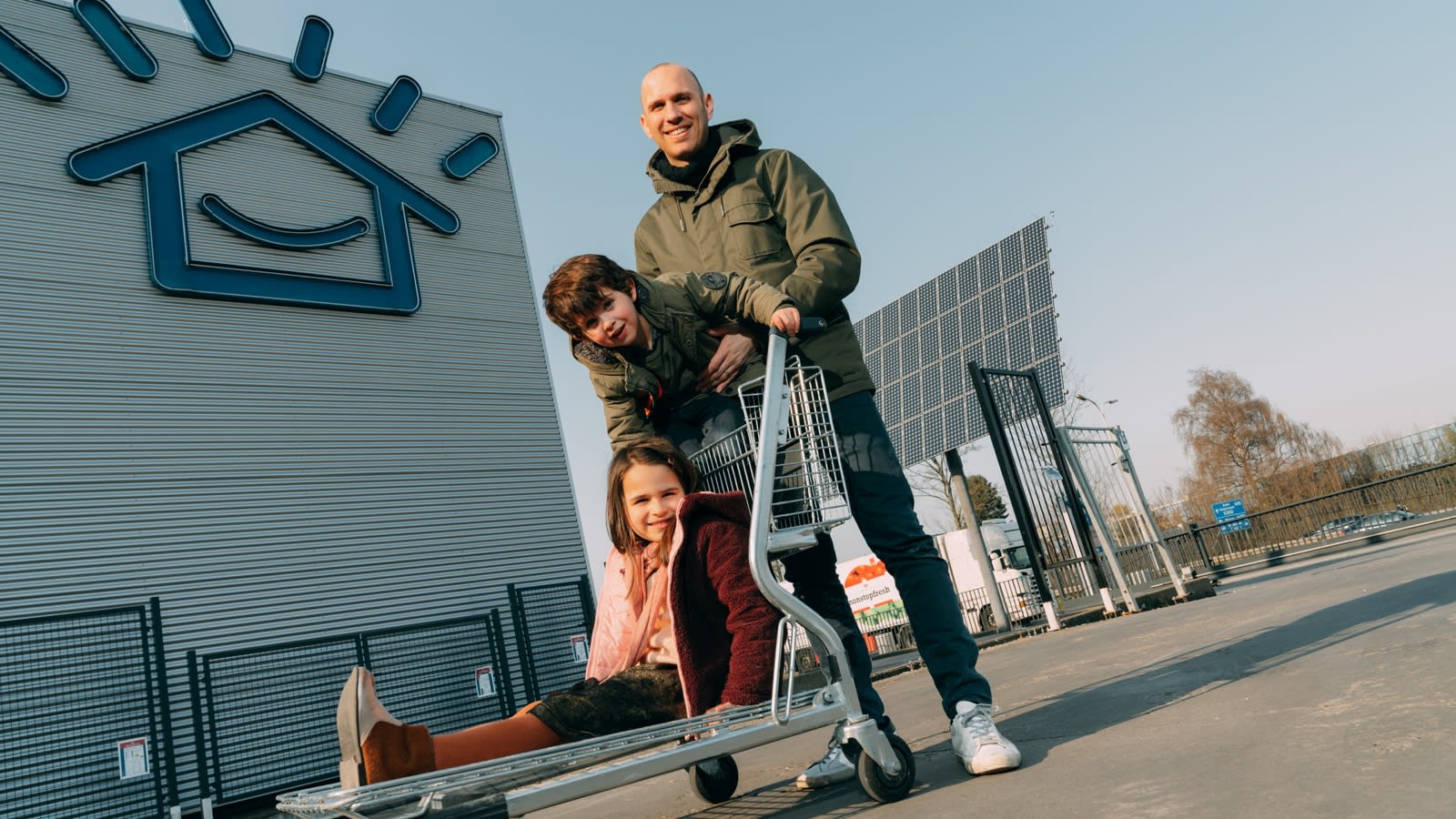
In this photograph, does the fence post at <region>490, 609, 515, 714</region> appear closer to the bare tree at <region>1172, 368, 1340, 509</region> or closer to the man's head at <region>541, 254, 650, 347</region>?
the man's head at <region>541, 254, 650, 347</region>

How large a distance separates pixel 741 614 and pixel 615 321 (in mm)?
838

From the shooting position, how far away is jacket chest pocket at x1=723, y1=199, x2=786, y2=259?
2.85 m

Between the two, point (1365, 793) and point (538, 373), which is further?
point (538, 373)

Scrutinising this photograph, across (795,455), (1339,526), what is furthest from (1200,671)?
(1339,526)

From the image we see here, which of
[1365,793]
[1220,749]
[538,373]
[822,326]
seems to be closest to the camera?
[1365,793]

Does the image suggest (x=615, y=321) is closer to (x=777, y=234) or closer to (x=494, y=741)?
(x=777, y=234)

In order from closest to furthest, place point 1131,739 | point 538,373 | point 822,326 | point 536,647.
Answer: point 1131,739, point 822,326, point 536,647, point 538,373

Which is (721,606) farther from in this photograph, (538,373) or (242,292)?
(538,373)

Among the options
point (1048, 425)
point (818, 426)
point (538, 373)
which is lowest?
point (818, 426)

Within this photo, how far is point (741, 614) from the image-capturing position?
7.07 feet

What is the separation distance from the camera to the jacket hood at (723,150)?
2881mm

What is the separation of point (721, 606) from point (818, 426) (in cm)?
57

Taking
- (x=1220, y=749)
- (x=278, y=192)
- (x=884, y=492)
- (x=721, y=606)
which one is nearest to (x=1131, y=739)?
(x=1220, y=749)

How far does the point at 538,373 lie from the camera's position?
1384 centimetres
